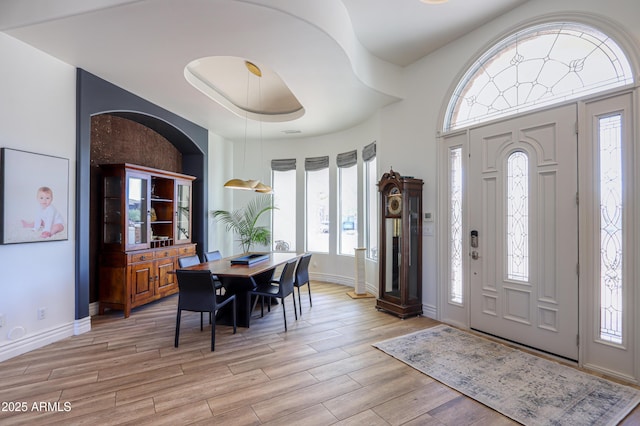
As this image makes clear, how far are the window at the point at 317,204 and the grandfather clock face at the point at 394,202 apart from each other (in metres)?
2.15

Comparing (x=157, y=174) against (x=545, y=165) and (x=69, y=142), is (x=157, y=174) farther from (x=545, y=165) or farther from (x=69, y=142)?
(x=545, y=165)

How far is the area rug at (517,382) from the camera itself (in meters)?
2.12

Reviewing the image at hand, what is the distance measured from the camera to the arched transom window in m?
2.71

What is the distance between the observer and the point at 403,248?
414 cm

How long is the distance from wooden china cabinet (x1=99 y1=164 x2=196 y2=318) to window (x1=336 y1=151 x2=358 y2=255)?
302 cm

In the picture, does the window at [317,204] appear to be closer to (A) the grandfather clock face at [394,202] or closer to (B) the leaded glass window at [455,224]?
(A) the grandfather clock face at [394,202]

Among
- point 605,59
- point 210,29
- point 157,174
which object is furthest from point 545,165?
point 157,174

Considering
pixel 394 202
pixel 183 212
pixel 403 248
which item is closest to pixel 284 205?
pixel 183 212

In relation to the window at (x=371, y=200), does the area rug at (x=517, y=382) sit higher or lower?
lower

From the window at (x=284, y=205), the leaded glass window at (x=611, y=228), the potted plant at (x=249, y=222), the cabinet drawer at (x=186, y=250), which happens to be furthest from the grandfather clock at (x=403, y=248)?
the cabinet drawer at (x=186, y=250)

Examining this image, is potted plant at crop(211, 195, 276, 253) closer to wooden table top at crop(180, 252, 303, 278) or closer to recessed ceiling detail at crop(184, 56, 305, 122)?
recessed ceiling detail at crop(184, 56, 305, 122)

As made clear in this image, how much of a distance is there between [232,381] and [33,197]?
8.89ft

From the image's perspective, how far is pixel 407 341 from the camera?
3320 millimetres

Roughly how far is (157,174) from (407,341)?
4138mm
